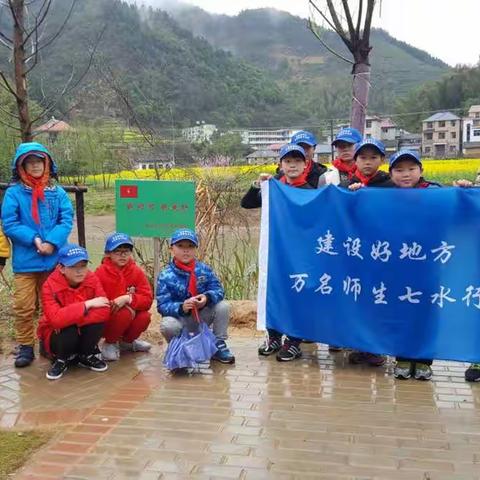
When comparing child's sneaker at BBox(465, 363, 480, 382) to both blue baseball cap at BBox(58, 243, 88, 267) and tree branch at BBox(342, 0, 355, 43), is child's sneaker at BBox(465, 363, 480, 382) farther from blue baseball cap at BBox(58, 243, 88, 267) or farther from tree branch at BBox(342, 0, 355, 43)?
tree branch at BBox(342, 0, 355, 43)

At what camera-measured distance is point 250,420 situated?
3.39m

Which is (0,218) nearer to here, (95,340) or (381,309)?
(95,340)

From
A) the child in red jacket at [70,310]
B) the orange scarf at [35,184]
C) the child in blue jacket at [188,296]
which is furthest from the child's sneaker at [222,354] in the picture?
the orange scarf at [35,184]

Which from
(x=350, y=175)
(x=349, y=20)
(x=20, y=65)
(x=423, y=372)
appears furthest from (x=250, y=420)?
(x=349, y=20)

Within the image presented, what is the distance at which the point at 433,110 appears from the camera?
5303 cm

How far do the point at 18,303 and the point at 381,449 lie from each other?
9.10 feet

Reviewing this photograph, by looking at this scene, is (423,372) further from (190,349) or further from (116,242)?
(116,242)

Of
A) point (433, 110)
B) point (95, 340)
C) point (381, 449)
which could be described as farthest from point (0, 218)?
point (433, 110)

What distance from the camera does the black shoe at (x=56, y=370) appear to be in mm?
4164

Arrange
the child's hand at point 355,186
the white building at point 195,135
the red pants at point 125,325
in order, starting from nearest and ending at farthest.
Result: the child's hand at point 355,186 → the red pants at point 125,325 → the white building at point 195,135

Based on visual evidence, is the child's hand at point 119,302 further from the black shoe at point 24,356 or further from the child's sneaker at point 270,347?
the child's sneaker at point 270,347

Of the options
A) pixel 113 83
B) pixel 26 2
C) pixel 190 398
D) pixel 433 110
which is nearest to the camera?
pixel 190 398

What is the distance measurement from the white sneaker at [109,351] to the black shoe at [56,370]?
401 millimetres

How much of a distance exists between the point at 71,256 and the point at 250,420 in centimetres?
167
